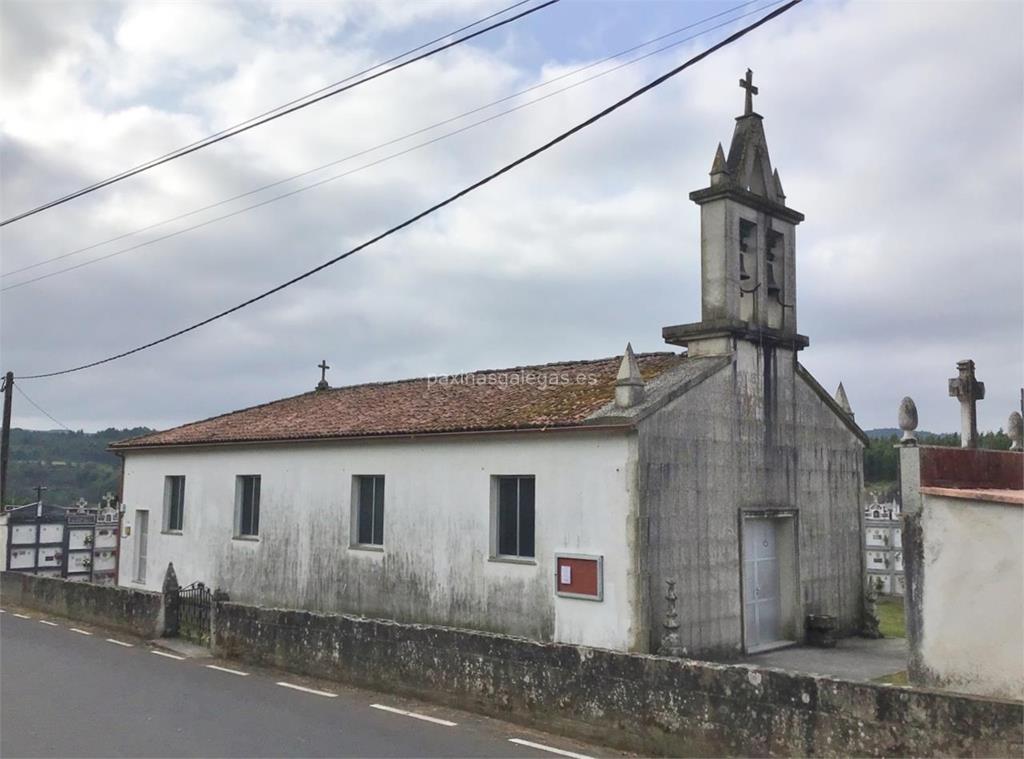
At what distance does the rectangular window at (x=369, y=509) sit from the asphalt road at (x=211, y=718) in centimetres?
380

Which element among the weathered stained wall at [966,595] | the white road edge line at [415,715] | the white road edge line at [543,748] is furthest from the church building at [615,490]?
the weathered stained wall at [966,595]

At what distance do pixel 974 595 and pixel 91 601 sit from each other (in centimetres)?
1819

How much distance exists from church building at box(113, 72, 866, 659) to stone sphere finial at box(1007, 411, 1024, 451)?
4342 mm

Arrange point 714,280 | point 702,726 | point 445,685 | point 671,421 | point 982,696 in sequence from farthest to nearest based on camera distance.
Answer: point 714,280, point 671,421, point 445,685, point 702,726, point 982,696

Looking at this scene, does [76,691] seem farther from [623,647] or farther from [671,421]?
[671,421]

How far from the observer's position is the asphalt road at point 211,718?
9.27 meters

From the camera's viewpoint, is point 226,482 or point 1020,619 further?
point 226,482

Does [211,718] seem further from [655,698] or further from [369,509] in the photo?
[369,509]

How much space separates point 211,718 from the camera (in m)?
10.7

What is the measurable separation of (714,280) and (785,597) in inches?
239

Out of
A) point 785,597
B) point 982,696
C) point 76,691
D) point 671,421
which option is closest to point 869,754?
point 982,696

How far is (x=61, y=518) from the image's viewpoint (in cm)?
2706

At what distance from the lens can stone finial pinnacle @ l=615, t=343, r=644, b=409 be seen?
1346 centimetres

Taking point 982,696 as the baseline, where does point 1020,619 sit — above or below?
above
